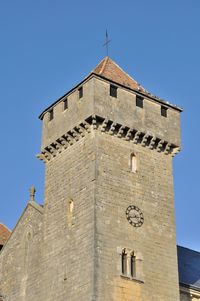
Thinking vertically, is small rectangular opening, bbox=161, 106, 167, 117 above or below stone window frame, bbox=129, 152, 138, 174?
above

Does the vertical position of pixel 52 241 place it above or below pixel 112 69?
below

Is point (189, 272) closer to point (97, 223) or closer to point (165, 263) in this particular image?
point (165, 263)

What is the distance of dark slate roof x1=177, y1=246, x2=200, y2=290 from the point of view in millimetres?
33556

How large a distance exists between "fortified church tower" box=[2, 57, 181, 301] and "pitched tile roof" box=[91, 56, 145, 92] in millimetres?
107

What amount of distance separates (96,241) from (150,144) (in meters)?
5.89

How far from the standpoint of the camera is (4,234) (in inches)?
1535

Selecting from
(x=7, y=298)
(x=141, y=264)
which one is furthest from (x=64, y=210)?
(x=7, y=298)

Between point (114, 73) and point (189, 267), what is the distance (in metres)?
11.2

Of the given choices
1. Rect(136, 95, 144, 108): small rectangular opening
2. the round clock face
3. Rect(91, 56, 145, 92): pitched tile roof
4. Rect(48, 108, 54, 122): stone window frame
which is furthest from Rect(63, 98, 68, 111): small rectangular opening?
the round clock face

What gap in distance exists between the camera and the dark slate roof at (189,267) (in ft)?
110

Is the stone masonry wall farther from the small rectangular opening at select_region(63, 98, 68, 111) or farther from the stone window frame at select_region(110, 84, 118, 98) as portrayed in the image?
the stone window frame at select_region(110, 84, 118, 98)

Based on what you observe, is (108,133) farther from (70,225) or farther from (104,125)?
(70,225)

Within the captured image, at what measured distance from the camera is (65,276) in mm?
27578

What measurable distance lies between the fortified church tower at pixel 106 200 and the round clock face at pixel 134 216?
43mm
